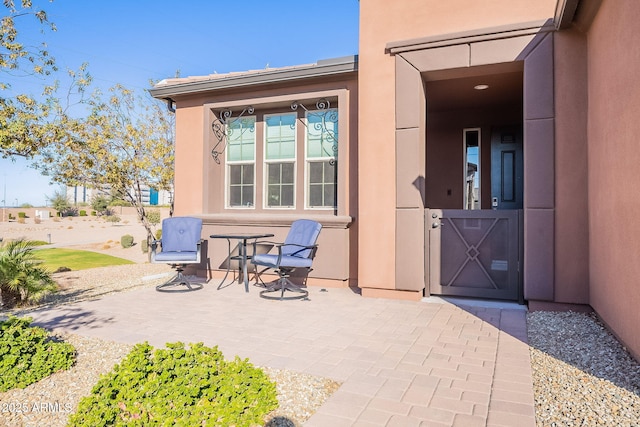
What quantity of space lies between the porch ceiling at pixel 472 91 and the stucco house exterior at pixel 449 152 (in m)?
0.04

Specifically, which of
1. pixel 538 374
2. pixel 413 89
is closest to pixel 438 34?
pixel 413 89

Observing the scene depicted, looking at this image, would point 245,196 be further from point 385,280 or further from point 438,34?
point 438,34

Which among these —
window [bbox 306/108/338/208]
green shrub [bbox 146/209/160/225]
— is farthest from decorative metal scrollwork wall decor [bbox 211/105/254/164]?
green shrub [bbox 146/209/160/225]

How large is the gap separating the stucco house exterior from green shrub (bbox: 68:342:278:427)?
2.79m

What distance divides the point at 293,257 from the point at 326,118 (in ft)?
8.07

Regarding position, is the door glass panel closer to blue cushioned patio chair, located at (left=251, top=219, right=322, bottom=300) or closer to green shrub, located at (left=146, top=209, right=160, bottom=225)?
blue cushioned patio chair, located at (left=251, top=219, right=322, bottom=300)

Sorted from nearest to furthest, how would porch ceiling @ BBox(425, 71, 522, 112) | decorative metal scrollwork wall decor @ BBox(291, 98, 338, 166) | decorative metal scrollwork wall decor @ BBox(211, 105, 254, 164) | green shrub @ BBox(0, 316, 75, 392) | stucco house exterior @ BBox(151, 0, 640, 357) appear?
green shrub @ BBox(0, 316, 75, 392) → stucco house exterior @ BBox(151, 0, 640, 357) → porch ceiling @ BBox(425, 71, 522, 112) → decorative metal scrollwork wall decor @ BBox(291, 98, 338, 166) → decorative metal scrollwork wall decor @ BBox(211, 105, 254, 164)

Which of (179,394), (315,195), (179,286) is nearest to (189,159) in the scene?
(179,286)

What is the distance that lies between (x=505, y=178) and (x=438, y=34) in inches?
127

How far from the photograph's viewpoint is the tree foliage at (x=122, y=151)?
941cm

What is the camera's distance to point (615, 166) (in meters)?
3.49

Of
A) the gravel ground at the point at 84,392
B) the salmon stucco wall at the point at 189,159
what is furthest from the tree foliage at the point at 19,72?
the salmon stucco wall at the point at 189,159

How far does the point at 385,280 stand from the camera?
17.9 ft

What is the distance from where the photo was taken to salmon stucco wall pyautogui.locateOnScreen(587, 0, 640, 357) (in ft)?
10.0
